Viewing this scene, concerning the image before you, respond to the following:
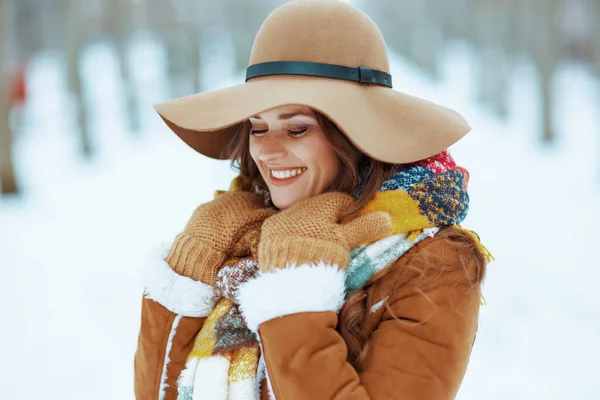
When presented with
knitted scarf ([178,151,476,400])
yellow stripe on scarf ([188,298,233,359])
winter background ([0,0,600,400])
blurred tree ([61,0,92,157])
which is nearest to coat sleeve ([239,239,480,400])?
knitted scarf ([178,151,476,400])

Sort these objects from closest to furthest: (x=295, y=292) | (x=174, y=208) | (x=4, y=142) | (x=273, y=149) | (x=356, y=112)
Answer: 1. (x=295, y=292)
2. (x=356, y=112)
3. (x=273, y=149)
4. (x=174, y=208)
5. (x=4, y=142)

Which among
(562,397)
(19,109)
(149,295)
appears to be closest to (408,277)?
(149,295)

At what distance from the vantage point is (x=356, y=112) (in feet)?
4.42

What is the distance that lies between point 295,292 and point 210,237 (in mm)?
378

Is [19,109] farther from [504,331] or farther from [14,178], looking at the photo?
[504,331]

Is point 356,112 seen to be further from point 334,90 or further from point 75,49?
point 75,49

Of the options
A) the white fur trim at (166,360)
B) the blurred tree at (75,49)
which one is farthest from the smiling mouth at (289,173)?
the blurred tree at (75,49)

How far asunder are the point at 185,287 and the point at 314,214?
1.36 feet

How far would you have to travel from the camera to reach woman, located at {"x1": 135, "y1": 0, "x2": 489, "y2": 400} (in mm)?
1247

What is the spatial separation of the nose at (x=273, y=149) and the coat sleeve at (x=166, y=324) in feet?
1.26

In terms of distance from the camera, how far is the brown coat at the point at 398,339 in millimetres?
1213

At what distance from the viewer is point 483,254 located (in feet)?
4.48

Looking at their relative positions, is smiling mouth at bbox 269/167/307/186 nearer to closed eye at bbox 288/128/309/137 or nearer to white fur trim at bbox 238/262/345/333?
closed eye at bbox 288/128/309/137

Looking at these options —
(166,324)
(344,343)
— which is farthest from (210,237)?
(344,343)
